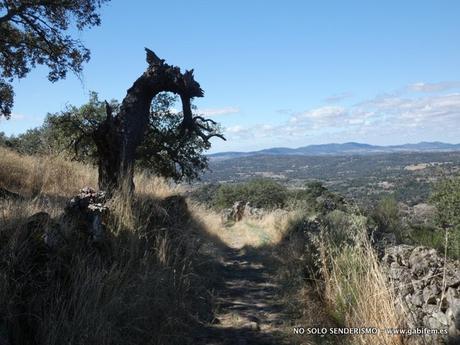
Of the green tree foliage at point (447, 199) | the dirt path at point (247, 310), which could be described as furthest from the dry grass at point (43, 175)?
the green tree foliage at point (447, 199)

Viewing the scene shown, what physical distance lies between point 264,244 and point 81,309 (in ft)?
28.1

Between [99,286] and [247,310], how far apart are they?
267cm

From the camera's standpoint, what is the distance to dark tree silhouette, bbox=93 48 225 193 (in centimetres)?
898

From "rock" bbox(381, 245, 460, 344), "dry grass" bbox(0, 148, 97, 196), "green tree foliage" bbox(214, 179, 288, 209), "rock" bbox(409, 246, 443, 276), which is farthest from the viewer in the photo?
"green tree foliage" bbox(214, 179, 288, 209)

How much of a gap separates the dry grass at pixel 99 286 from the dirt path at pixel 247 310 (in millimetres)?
279

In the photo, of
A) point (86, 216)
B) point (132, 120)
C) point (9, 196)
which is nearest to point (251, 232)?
point (132, 120)

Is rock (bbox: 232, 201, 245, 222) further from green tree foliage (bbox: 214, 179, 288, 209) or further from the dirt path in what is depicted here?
green tree foliage (bbox: 214, 179, 288, 209)

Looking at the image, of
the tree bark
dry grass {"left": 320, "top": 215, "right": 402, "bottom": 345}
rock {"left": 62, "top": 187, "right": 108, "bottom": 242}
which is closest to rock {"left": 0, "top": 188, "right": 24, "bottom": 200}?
rock {"left": 62, "top": 187, "right": 108, "bottom": 242}

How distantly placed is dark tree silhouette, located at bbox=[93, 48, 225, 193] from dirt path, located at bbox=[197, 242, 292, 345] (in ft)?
9.00

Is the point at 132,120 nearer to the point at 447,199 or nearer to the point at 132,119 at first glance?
the point at 132,119

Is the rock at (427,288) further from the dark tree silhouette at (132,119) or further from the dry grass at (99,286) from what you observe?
the dark tree silhouette at (132,119)

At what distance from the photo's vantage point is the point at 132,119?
9250 mm

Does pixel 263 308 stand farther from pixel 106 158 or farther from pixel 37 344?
pixel 106 158

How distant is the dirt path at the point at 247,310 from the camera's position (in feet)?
17.3
